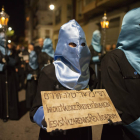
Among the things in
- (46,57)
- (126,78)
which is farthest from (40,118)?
(46,57)

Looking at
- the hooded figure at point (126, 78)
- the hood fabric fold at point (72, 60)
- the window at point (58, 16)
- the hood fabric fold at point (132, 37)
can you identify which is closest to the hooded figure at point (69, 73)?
the hood fabric fold at point (72, 60)

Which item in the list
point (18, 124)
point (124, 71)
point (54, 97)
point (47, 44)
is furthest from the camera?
point (47, 44)

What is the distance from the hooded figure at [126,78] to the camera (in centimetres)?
163

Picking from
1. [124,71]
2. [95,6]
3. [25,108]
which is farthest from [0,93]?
[95,6]

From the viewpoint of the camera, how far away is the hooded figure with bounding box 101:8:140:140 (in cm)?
163

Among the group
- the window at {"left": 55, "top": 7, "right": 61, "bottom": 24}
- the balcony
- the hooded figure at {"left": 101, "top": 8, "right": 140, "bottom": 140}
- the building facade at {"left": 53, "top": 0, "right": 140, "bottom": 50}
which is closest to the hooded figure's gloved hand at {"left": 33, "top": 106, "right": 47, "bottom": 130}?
the hooded figure at {"left": 101, "top": 8, "right": 140, "bottom": 140}

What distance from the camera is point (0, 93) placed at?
4.61 metres

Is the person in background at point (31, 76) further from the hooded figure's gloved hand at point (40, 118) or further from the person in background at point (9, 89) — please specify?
the hooded figure's gloved hand at point (40, 118)

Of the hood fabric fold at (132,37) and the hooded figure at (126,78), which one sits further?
the hood fabric fold at (132,37)

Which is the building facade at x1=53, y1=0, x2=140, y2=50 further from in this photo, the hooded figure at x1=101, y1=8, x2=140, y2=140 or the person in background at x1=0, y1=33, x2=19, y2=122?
the hooded figure at x1=101, y1=8, x2=140, y2=140

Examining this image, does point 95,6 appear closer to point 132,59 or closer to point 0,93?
point 0,93

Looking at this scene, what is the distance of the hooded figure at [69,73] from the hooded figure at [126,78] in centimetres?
25

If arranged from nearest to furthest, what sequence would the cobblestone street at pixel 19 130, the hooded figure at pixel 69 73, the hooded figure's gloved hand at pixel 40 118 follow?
the hooded figure's gloved hand at pixel 40 118
the hooded figure at pixel 69 73
the cobblestone street at pixel 19 130

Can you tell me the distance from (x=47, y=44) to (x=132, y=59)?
15.5 ft
